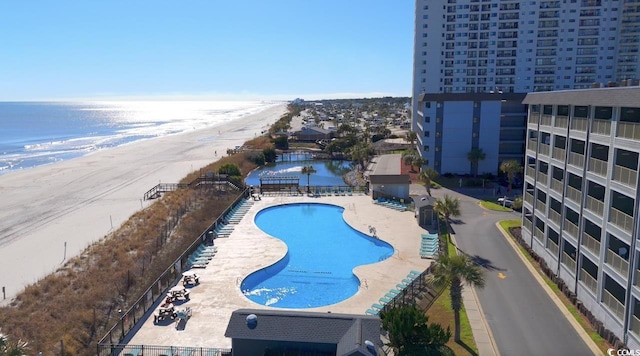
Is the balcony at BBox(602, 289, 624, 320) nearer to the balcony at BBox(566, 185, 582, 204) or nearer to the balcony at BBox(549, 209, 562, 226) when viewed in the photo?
the balcony at BBox(566, 185, 582, 204)

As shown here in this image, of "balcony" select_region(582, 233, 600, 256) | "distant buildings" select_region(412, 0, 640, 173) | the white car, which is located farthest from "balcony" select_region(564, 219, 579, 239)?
"distant buildings" select_region(412, 0, 640, 173)

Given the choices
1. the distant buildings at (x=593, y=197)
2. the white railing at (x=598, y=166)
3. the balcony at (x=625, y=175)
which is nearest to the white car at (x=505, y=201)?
the distant buildings at (x=593, y=197)

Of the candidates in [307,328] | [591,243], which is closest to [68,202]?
[307,328]

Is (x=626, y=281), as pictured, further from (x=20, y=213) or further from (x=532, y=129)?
(x=20, y=213)

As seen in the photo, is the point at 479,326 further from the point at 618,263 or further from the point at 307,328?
the point at 307,328

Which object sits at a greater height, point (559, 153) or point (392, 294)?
point (559, 153)
